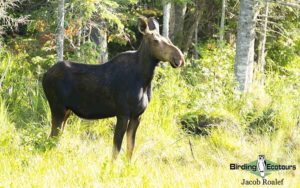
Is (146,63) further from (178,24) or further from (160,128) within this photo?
(178,24)

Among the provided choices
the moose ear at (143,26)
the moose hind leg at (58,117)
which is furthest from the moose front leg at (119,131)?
the moose ear at (143,26)

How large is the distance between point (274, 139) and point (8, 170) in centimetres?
413

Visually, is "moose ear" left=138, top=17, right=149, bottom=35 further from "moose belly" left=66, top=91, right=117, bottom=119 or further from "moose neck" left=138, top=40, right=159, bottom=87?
"moose belly" left=66, top=91, right=117, bottom=119

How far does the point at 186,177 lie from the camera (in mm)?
5543

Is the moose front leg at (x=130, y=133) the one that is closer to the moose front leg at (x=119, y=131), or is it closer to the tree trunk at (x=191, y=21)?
the moose front leg at (x=119, y=131)

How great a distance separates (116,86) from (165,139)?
1.86 meters

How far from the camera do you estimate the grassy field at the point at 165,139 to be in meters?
5.29

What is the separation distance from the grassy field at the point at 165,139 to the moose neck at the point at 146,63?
3.27 feet

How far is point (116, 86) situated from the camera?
6.29 metres

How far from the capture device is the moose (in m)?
6.16

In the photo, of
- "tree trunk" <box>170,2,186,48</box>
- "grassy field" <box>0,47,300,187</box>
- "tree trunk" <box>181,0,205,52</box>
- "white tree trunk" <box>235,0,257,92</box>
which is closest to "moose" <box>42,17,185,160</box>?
"grassy field" <box>0,47,300,187</box>

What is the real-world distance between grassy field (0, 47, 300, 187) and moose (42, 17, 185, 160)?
405 mm

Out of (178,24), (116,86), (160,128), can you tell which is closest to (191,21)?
(178,24)

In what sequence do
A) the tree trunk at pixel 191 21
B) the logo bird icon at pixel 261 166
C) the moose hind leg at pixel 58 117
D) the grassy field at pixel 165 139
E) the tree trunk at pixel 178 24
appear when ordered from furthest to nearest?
the tree trunk at pixel 191 21, the tree trunk at pixel 178 24, the moose hind leg at pixel 58 117, the logo bird icon at pixel 261 166, the grassy field at pixel 165 139
